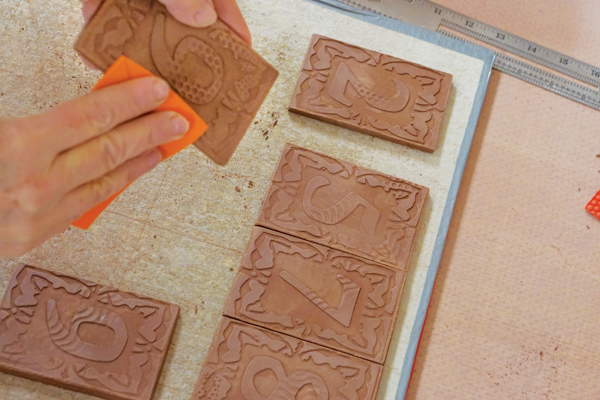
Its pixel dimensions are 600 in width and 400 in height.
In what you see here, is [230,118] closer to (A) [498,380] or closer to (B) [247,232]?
(B) [247,232]

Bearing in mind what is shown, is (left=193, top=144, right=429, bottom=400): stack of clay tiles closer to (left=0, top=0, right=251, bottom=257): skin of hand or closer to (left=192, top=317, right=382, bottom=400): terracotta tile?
(left=192, top=317, right=382, bottom=400): terracotta tile

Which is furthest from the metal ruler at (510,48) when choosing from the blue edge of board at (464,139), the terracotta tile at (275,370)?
the terracotta tile at (275,370)

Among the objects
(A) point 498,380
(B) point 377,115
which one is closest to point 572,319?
(A) point 498,380

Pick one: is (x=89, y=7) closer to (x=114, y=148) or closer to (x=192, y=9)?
(x=192, y=9)

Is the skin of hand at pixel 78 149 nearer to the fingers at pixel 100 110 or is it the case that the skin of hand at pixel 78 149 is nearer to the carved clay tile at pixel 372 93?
the fingers at pixel 100 110

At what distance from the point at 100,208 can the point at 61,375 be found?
2.46 ft

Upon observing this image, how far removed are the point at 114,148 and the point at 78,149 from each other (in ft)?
0.35

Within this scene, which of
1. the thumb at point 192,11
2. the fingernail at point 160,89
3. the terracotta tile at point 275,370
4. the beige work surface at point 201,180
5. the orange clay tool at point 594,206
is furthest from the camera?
the orange clay tool at point 594,206

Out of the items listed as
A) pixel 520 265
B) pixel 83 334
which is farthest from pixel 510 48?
pixel 83 334

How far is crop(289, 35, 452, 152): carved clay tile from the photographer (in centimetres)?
Result: 254

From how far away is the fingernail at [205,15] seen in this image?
1.76 meters

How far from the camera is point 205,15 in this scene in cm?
177

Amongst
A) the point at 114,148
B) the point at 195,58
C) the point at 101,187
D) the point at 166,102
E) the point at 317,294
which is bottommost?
the point at 317,294

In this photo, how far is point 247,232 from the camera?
7.97 ft
